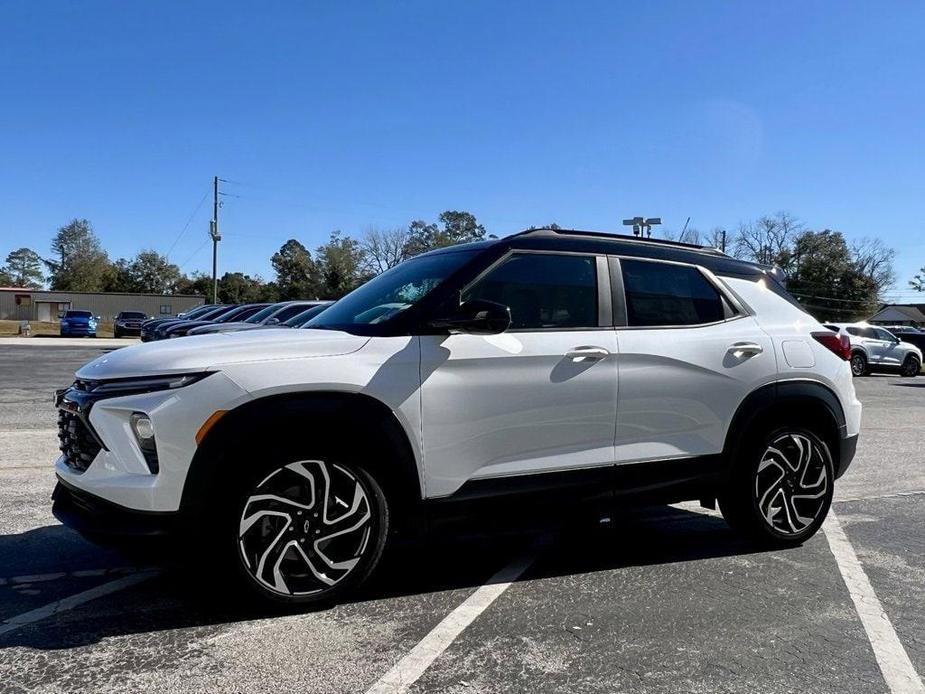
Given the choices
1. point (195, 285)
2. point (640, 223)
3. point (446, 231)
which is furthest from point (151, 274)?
point (640, 223)

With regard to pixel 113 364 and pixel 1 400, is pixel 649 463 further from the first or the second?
pixel 1 400

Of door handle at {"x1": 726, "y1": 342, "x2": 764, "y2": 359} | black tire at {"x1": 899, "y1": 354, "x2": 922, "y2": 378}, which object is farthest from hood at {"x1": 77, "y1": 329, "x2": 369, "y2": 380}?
black tire at {"x1": 899, "y1": 354, "x2": 922, "y2": 378}

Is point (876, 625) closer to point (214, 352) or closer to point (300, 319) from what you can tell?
point (214, 352)

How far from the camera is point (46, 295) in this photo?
68750 mm

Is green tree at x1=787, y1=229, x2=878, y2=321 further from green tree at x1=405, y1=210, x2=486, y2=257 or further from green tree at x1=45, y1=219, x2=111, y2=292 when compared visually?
green tree at x1=45, y1=219, x2=111, y2=292

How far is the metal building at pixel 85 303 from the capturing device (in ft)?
224

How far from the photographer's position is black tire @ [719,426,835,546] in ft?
15.2

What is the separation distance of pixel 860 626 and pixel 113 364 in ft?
12.4

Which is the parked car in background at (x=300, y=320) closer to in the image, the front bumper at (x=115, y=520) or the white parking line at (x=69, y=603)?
the front bumper at (x=115, y=520)

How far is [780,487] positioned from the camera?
15.6 feet

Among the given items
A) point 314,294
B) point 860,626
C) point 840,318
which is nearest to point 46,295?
point 314,294

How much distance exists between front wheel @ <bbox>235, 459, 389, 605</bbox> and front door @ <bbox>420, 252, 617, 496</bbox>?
14.6 inches

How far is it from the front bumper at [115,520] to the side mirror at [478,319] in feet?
5.02

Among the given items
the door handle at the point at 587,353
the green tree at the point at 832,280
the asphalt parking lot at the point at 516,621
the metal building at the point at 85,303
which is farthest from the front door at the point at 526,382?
the green tree at the point at 832,280
